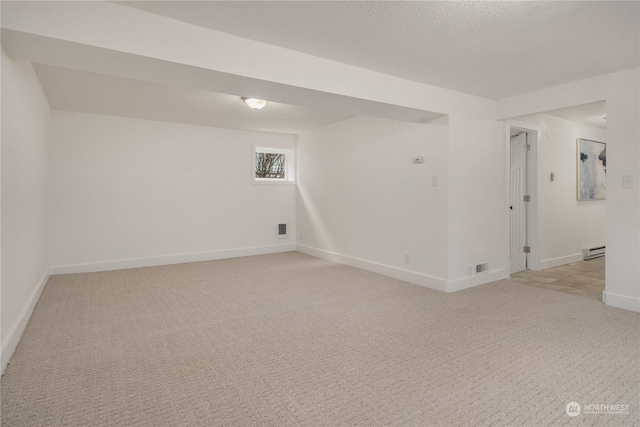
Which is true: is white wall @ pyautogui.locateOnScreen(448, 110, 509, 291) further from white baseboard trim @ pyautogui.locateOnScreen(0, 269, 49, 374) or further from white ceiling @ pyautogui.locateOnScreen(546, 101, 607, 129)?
white baseboard trim @ pyautogui.locateOnScreen(0, 269, 49, 374)

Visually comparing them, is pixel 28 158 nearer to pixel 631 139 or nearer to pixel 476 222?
pixel 476 222

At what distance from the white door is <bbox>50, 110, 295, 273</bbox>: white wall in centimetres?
399

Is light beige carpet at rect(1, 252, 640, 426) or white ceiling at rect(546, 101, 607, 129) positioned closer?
light beige carpet at rect(1, 252, 640, 426)

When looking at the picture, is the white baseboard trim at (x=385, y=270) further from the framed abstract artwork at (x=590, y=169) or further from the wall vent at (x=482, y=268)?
the framed abstract artwork at (x=590, y=169)

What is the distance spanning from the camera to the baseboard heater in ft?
19.4

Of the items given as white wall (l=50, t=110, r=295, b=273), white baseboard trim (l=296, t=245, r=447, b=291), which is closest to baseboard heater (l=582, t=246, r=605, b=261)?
white baseboard trim (l=296, t=245, r=447, b=291)

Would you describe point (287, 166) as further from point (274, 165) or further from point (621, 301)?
point (621, 301)

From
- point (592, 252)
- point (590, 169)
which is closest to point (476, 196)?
point (590, 169)

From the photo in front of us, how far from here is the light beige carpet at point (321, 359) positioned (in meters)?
1.84

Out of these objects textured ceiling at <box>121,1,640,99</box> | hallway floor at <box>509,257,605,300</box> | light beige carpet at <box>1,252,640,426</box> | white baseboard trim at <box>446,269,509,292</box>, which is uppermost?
textured ceiling at <box>121,1,640,99</box>

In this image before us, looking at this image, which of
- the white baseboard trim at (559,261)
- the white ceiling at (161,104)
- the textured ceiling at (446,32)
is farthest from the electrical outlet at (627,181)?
the white ceiling at (161,104)

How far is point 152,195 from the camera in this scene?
571 centimetres

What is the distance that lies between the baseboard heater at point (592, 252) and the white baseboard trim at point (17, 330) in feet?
24.0

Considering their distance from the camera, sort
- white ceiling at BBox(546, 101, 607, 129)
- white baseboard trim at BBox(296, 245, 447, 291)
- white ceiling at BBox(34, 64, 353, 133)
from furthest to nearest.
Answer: white ceiling at BBox(546, 101, 607, 129) < white baseboard trim at BBox(296, 245, 447, 291) < white ceiling at BBox(34, 64, 353, 133)
